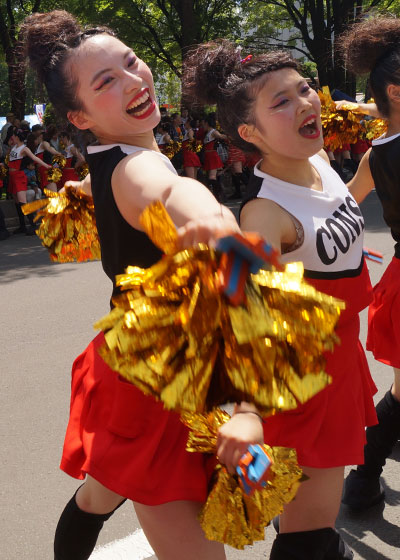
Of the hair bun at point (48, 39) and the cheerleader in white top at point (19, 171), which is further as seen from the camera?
the cheerleader in white top at point (19, 171)

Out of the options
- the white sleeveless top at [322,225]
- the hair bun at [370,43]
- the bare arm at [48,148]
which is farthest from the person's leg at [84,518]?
the bare arm at [48,148]

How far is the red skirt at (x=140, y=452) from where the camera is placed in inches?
68.5

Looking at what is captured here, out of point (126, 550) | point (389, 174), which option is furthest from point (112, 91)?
point (126, 550)

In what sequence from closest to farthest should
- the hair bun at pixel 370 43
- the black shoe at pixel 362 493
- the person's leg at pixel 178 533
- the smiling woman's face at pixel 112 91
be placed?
the person's leg at pixel 178 533, the smiling woman's face at pixel 112 91, the hair bun at pixel 370 43, the black shoe at pixel 362 493

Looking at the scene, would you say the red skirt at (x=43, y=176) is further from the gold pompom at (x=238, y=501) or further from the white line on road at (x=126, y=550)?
the gold pompom at (x=238, y=501)

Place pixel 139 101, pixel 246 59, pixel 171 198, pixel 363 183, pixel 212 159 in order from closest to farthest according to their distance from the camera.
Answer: pixel 171 198 → pixel 139 101 → pixel 246 59 → pixel 363 183 → pixel 212 159

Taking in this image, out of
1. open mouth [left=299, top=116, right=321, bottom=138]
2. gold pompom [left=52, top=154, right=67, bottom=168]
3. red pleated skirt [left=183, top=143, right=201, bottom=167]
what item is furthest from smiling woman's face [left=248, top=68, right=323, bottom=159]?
red pleated skirt [left=183, top=143, right=201, bottom=167]

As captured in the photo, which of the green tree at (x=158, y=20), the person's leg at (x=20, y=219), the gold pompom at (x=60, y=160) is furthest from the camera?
the green tree at (x=158, y=20)

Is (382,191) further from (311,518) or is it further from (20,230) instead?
(20,230)

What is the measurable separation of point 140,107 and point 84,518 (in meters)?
1.15

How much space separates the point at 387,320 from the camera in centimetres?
282

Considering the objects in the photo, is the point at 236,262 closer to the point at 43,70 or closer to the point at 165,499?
the point at 165,499

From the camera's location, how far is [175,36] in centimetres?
1988

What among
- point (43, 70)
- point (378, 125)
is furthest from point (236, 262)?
point (378, 125)
